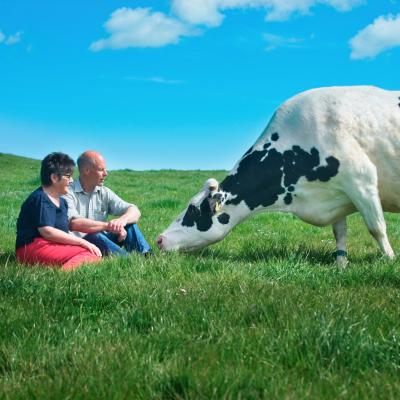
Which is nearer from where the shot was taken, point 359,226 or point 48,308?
point 48,308

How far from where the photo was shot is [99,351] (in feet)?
12.1

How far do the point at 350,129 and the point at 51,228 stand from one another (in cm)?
427

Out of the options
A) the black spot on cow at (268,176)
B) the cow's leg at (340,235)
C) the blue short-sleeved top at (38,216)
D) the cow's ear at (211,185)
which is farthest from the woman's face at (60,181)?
the cow's leg at (340,235)

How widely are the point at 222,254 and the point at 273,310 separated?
13.7 feet

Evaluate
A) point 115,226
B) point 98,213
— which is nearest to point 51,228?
point 115,226

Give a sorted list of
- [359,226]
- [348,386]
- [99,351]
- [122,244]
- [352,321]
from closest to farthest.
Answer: [348,386], [99,351], [352,321], [122,244], [359,226]

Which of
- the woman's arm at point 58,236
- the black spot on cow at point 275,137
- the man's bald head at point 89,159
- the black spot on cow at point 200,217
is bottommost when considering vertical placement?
the woman's arm at point 58,236

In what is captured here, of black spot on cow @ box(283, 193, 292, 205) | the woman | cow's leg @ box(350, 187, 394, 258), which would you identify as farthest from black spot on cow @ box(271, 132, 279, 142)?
the woman

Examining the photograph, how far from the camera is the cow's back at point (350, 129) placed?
7.94 meters

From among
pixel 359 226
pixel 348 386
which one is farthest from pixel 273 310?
pixel 359 226

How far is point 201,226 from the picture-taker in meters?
8.33

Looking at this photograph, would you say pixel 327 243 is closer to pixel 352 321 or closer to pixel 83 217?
pixel 83 217

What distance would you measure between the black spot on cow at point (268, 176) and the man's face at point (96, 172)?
5.93 ft

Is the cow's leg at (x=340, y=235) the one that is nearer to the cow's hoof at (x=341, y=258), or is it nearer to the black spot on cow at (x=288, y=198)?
the cow's hoof at (x=341, y=258)
